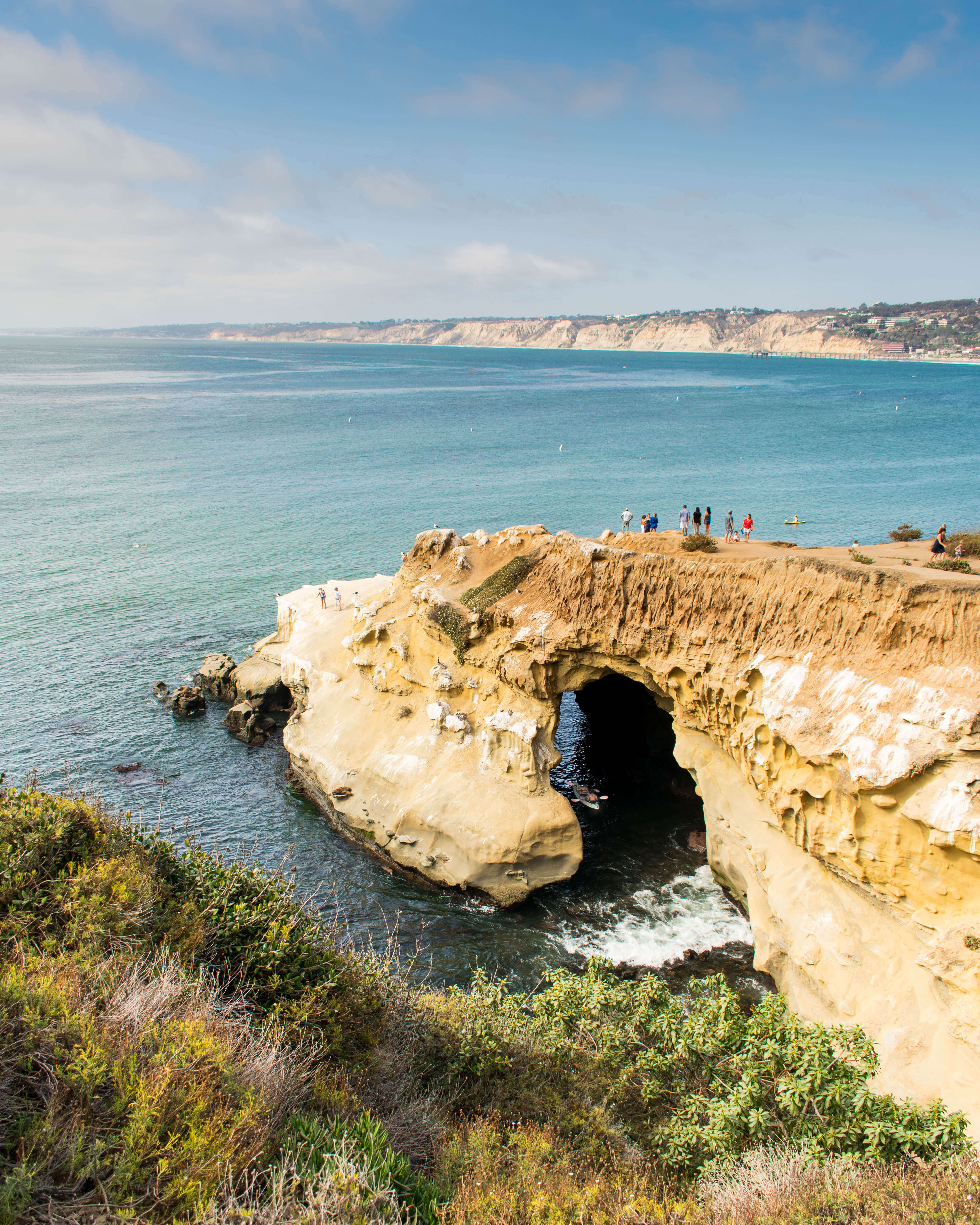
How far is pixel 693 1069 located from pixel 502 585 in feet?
56.3

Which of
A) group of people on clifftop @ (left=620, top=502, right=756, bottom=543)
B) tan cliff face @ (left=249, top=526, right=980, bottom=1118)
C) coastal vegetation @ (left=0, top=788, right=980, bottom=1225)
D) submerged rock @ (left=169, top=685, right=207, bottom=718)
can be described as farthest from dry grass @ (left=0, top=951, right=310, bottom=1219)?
submerged rock @ (left=169, top=685, right=207, bottom=718)

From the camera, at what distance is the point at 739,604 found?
2102cm

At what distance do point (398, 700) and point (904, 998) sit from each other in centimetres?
1855

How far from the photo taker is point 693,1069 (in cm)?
1322

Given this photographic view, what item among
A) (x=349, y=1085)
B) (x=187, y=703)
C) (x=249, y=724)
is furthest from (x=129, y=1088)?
(x=187, y=703)

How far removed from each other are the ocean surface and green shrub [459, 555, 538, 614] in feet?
31.0

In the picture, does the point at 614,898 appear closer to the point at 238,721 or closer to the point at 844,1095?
the point at 844,1095

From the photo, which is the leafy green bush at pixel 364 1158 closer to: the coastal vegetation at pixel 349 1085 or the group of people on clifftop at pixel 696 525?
the coastal vegetation at pixel 349 1085

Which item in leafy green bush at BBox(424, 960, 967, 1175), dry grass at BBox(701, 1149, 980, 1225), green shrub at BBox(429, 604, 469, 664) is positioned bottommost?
leafy green bush at BBox(424, 960, 967, 1175)

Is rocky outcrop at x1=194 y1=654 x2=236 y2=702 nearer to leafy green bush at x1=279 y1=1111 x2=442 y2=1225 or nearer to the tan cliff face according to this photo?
the tan cliff face

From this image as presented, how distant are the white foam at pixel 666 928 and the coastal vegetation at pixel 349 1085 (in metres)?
6.44

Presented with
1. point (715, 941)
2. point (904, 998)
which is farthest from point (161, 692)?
point (904, 998)

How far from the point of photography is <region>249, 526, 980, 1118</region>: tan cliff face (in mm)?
15758

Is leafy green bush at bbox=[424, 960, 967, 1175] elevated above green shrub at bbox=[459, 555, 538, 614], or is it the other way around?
green shrub at bbox=[459, 555, 538, 614]
